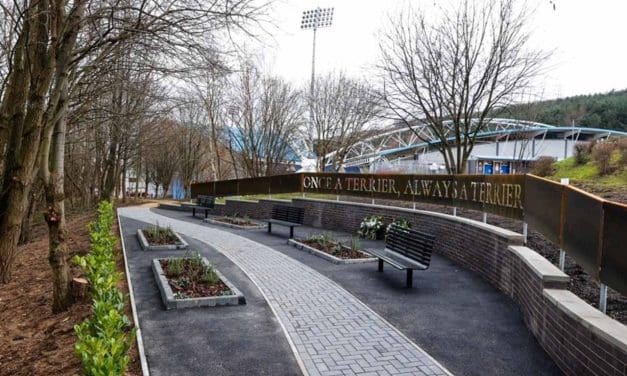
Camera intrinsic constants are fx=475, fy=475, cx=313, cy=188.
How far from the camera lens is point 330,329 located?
5.79 m

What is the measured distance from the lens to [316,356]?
4934 millimetres

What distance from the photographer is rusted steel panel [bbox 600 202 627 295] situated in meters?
4.00

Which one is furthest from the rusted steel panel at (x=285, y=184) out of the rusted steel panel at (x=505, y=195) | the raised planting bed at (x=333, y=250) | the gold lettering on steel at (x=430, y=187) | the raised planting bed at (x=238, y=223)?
the rusted steel panel at (x=505, y=195)

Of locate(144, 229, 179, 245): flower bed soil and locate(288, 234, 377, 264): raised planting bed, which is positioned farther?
locate(144, 229, 179, 245): flower bed soil

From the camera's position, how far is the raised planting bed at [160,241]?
36.4 ft

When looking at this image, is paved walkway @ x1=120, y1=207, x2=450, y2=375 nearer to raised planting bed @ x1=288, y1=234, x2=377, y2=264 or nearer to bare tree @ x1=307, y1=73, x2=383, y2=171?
raised planting bed @ x1=288, y1=234, x2=377, y2=264

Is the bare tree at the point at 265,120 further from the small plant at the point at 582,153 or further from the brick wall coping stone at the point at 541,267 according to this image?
the brick wall coping stone at the point at 541,267

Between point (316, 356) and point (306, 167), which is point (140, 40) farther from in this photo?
point (306, 167)

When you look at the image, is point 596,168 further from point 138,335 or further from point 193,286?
point 138,335

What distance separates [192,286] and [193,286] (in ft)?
0.05

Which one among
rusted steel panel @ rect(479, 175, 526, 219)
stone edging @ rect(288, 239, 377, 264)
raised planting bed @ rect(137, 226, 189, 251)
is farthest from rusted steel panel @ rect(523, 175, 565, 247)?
raised planting bed @ rect(137, 226, 189, 251)

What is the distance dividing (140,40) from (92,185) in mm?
26728

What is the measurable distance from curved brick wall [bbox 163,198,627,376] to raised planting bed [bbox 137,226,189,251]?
18.6ft

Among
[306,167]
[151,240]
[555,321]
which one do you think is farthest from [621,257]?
[306,167]
